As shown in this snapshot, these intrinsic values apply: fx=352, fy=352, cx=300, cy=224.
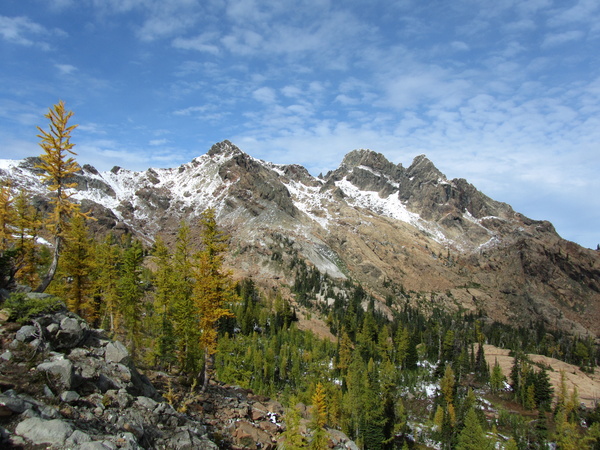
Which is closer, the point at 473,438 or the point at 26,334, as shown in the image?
the point at 26,334

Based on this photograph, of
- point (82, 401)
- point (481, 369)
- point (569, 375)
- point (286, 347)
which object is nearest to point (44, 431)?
point (82, 401)

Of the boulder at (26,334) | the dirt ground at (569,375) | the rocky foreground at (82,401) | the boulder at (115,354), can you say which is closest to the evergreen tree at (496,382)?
the dirt ground at (569,375)

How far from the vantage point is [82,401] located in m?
14.9

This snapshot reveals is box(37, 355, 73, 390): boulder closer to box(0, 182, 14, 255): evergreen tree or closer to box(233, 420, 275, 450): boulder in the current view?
box(233, 420, 275, 450): boulder

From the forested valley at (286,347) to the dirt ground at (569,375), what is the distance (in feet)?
12.0

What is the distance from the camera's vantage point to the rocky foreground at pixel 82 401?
11.7 metres

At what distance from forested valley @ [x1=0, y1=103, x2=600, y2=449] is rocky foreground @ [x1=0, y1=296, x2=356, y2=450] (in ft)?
5.94

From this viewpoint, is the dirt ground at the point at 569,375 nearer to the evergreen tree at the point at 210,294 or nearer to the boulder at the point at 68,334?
the evergreen tree at the point at 210,294

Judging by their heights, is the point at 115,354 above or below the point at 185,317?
above

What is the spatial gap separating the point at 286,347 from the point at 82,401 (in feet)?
323

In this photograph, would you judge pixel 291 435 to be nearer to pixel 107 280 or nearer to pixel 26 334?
pixel 26 334

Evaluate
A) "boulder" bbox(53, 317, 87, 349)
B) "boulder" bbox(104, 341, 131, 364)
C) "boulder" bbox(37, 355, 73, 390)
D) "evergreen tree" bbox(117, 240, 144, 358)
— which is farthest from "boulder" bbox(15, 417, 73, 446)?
"evergreen tree" bbox(117, 240, 144, 358)

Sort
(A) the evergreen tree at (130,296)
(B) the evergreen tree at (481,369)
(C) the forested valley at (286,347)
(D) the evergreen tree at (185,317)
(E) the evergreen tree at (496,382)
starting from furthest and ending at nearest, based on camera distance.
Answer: (B) the evergreen tree at (481,369)
(E) the evergreen tree at (496,382)
(A) the evergreen tree at (130,296)
(D) the evergreen tree at (185,317)
(C) the forested valley at (286,347)

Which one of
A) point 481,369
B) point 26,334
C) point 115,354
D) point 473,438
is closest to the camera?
point 26,334
